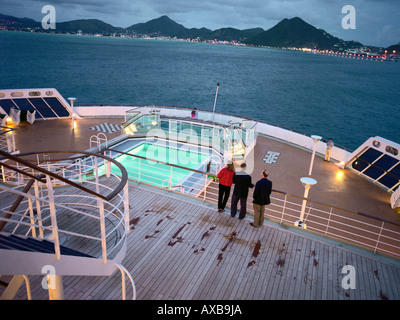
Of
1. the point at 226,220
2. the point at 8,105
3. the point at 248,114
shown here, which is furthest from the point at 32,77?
the point at 226,220

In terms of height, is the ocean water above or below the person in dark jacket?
below

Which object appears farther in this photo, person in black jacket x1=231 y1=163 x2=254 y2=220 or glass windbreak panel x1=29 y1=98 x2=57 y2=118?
glass windbreak panel x1=29 y1=98 x2=57 y2=118

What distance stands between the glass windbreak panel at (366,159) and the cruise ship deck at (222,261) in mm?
9686

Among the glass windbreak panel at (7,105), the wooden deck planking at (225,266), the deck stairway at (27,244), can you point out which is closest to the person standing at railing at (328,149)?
the wooden deck planking at (225,266)

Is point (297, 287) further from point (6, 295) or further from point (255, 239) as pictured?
point (6, 295)

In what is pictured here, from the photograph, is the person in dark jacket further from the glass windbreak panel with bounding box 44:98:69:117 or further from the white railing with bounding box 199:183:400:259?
the glass windbreak panel with bounding box 44:98:69:117

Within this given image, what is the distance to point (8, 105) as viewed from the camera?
60.6ft

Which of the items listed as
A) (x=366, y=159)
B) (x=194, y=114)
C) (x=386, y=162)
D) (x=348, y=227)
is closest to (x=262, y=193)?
(x=348, y=227)

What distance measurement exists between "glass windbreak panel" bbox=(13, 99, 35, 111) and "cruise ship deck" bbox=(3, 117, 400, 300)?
14.3 m

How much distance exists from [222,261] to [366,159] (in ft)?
39.6

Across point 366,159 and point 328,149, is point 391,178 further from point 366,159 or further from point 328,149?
point 328,149

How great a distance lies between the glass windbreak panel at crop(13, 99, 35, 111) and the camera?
18616mm

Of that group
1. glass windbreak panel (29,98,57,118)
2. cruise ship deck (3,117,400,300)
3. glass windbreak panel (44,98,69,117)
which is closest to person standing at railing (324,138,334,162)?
cruise ship deck (3,117,400,300)

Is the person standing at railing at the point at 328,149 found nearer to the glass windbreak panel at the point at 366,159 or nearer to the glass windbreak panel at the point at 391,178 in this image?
the glass windbreak panel at the point at 366,159
